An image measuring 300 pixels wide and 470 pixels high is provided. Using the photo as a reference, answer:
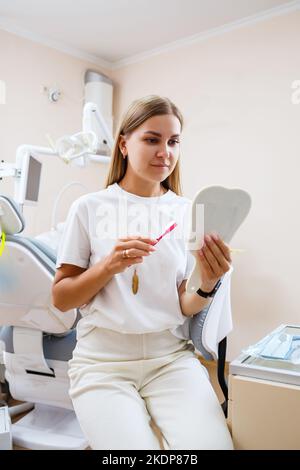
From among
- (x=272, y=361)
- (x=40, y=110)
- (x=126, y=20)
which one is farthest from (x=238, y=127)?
(x=272, y=361)

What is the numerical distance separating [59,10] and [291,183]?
1.85 metres

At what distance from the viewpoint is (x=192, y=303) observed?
41.6 inches

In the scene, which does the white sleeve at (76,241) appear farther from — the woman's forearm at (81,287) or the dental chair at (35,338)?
the dental chair at (35,338)

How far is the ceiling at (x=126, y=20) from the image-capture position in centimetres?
262

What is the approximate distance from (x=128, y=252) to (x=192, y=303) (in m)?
0.24

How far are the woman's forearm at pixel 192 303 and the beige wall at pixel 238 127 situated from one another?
1671mm

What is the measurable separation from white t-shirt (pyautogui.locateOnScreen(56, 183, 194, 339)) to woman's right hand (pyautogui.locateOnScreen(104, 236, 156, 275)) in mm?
95

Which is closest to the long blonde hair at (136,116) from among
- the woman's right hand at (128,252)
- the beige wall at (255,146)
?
the woman's right hand at (128,252)

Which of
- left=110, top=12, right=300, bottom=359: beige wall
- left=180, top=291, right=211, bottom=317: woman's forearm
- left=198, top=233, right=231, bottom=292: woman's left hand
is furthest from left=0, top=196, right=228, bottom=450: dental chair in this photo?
left=110, top=12, right=300, bottom=359: beige wall

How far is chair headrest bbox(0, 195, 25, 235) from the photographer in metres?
1.45

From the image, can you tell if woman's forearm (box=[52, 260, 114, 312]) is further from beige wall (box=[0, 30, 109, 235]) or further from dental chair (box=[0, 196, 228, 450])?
beige wall (box=[0, 30, 109, 235])

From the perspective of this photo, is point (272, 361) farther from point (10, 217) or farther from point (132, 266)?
point (10, 217)

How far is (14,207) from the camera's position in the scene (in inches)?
58.0

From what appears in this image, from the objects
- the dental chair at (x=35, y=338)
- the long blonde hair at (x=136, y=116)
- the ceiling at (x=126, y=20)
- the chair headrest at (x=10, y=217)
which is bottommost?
the dental chair at (x=35, y=338)
